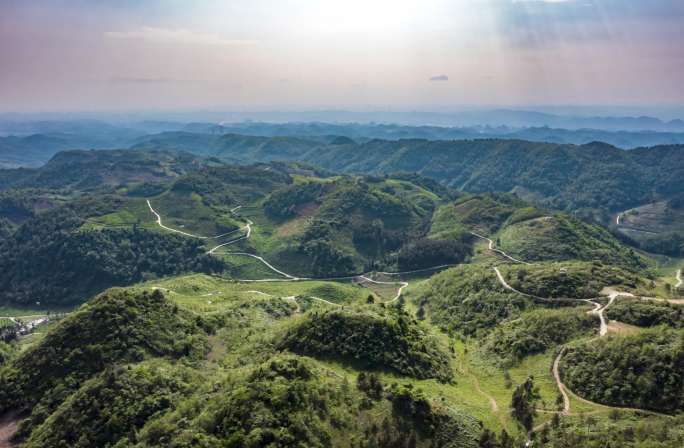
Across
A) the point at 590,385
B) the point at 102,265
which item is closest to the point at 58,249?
the point at 102,265

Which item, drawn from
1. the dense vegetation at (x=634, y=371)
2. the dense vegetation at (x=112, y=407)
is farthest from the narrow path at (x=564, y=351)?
the dense vegetation at (x=112, y=407)

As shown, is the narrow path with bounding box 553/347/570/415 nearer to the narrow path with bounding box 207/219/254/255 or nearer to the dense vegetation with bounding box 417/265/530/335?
the dense vegetation with bounding box 417/265/530/335

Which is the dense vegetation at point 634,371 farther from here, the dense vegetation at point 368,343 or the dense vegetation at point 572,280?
the dense vegetation at point 572,280

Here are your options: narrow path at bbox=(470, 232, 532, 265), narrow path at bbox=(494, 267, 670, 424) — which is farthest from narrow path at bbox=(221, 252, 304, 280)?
narrow path at bbox=(494, 267, 670, 424)

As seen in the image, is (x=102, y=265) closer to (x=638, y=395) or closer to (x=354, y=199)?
(x=354, y=199)

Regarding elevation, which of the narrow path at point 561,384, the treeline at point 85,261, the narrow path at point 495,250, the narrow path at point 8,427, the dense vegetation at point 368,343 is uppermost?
the dense vegetation at point 368,343

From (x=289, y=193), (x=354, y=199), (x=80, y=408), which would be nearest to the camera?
(x=80, y=408)
